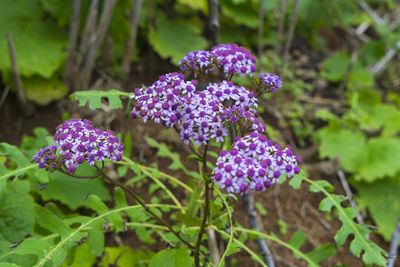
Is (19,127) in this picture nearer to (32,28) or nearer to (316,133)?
(32,28)

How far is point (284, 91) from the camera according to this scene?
156 inches

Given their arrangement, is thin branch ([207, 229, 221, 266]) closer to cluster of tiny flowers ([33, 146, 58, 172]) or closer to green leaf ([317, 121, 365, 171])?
cluster of tiny flowers ([33, 146, 58, 172])

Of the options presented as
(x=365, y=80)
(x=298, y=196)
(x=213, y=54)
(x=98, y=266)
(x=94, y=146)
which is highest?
(x=213, y=54)

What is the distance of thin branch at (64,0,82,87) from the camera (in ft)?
9.37

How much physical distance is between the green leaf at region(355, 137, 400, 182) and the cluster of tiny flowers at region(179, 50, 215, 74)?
2192mm

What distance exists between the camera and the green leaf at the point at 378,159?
10.00 feet

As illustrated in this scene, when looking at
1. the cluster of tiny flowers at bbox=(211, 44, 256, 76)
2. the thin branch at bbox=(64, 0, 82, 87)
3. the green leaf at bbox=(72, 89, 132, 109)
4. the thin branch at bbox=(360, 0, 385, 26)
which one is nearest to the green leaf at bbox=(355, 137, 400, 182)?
the thin branch at bbox=(360, 0, 385, 26)

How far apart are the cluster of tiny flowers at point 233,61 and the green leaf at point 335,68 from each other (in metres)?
3.08

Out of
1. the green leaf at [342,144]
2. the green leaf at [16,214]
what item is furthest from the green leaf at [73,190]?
the green leaf at [342,144]

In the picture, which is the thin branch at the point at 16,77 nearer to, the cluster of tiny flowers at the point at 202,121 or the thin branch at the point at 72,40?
the thin branch at the point at 72,40

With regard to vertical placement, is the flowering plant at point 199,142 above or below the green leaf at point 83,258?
above

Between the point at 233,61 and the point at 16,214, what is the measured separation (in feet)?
4.30

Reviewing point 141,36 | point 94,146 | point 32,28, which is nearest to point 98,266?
point 94,146

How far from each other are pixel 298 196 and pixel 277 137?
1.98 feet
